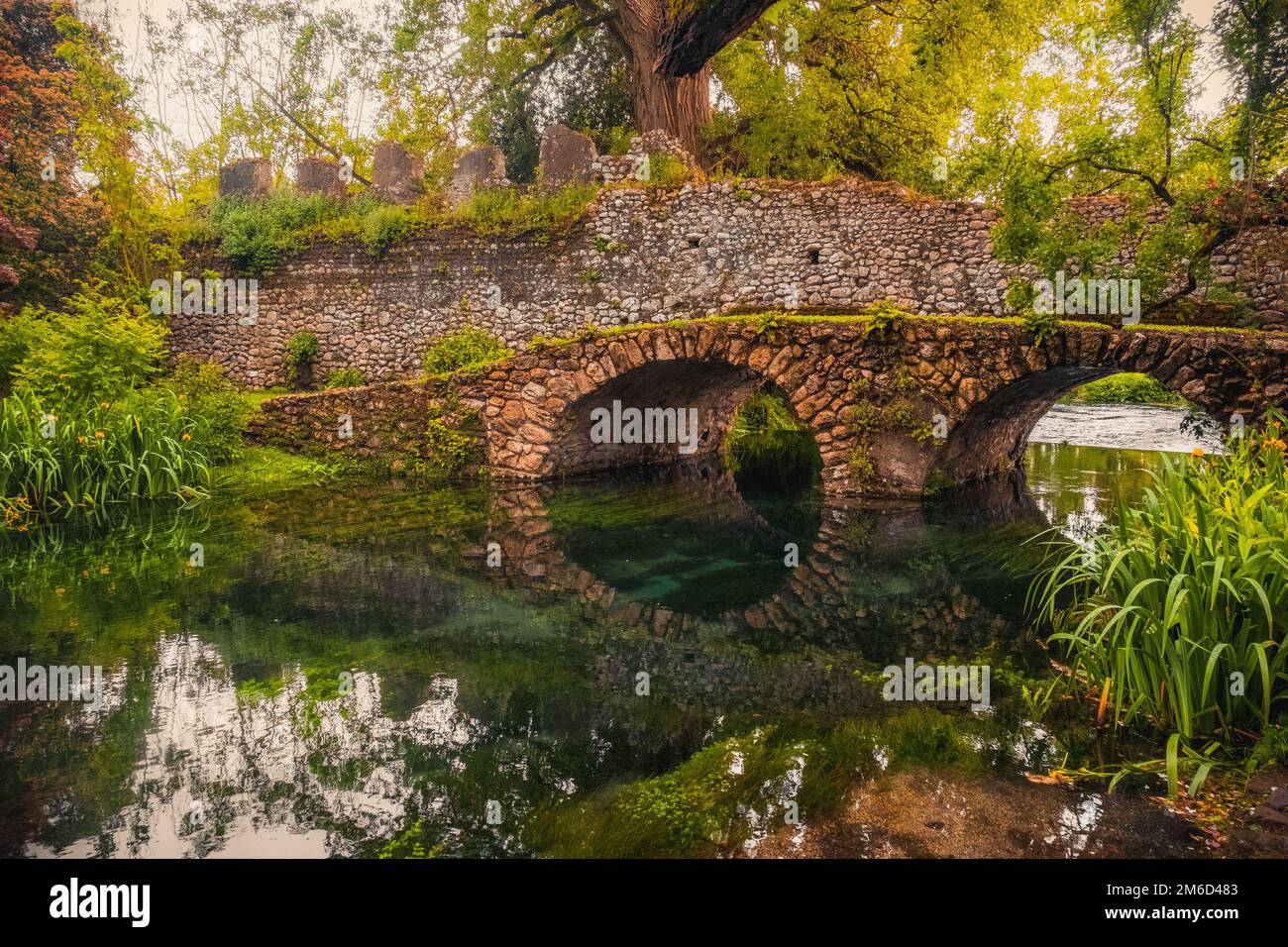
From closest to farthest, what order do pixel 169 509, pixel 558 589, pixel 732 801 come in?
pixel 732 801, pixel 558 589, pixel 169 509

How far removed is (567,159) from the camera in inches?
687

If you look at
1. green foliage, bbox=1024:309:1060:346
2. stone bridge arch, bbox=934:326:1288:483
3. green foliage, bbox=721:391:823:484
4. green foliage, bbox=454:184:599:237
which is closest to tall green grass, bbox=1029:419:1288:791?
stone bridge arch, bbox=934:326:1288:483

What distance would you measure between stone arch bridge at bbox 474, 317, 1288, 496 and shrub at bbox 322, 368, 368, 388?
17.7ft

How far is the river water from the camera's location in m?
3.51

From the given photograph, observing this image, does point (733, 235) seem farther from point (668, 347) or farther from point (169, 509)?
point (169, 509)

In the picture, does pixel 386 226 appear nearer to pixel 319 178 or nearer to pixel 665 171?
pixel 319 178

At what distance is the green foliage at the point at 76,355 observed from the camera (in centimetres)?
1205

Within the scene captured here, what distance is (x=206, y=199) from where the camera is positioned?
19078 mm

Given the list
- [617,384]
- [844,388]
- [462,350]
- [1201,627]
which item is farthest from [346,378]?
[1201,627]

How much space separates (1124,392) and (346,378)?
23.1 meters

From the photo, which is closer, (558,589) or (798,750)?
(798,750)

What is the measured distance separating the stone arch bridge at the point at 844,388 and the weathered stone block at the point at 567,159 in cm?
597
